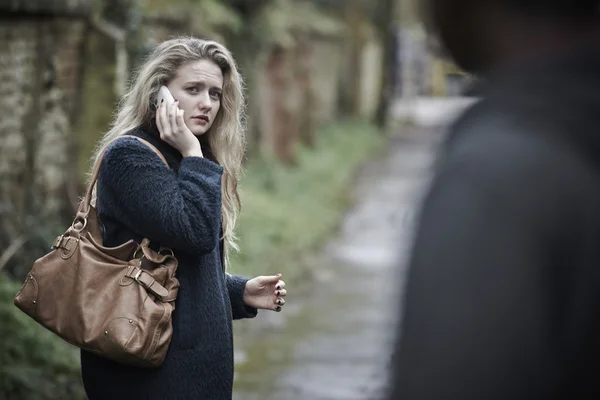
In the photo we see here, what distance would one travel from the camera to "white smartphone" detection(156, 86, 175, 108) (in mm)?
3160

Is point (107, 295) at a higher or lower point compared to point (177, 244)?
lower

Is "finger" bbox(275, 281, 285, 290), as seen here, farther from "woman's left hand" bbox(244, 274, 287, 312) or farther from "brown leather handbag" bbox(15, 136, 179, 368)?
"brown leather handbag" bbox(15, 136, 179, 368)

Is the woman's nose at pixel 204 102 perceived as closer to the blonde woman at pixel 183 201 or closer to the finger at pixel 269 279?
the blonde woman at pixel 183 201

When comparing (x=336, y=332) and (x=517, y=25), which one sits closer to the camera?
(x=517, y=25)

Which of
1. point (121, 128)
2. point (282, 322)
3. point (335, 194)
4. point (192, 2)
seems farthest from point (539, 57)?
point (335, 194)

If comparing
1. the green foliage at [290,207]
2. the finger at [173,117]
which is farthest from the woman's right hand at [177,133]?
the green foliage at [290,207]

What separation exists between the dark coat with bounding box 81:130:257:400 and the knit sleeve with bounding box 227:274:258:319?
236 mm

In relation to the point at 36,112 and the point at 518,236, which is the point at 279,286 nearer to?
the point at 518,236

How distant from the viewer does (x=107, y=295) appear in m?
3.01

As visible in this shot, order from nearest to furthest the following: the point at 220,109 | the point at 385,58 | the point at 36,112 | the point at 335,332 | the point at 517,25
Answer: the point at 517,25
the point at 220,109
the point at 36,112
the point at 335,332
the point at 385,58

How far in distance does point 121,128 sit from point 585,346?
2115 millimetres

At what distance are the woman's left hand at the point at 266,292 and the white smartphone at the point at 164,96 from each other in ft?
2.08

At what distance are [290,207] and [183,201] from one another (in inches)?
423

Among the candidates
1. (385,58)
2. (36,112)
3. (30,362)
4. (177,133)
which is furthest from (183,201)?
(385,58)
